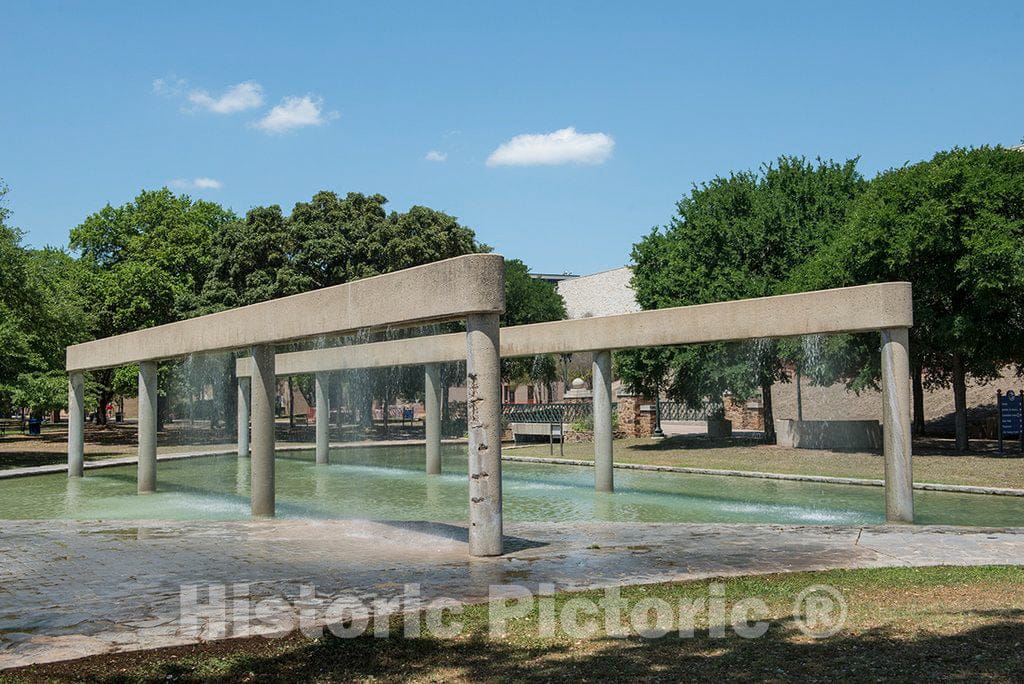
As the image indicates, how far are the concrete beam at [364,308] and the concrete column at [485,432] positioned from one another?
33 centimetres

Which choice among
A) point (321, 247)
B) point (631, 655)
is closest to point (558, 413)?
point (321, 247)

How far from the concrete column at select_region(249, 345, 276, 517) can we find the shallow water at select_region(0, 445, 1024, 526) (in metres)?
0.97

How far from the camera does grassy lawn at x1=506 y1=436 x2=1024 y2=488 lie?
21.3 metres

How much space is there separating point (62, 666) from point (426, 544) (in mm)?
6134

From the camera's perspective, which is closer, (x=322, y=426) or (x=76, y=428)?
(x=76, y=428)

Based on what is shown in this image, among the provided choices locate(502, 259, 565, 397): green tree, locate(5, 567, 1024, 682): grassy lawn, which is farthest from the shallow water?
locate(502, 259, 565, 397): green tree

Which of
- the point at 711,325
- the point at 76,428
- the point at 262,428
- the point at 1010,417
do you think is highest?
the point at 711,325

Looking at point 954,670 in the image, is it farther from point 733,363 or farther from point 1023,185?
point 733,363

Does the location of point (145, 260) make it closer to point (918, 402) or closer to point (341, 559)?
point (918, 402)

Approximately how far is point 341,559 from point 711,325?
810 cm

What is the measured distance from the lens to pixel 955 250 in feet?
78.4

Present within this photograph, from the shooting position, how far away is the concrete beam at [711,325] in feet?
44.6

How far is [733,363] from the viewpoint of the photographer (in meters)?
31.4

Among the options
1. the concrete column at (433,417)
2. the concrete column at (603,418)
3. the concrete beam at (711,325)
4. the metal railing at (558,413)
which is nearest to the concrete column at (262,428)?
the concrete beam at (711,325)
